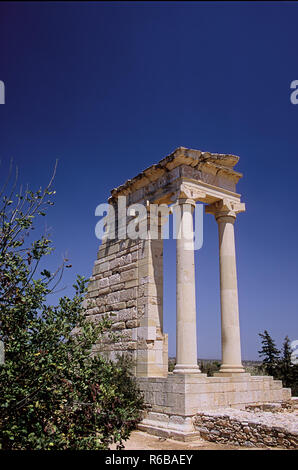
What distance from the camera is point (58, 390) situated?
571 centimetres

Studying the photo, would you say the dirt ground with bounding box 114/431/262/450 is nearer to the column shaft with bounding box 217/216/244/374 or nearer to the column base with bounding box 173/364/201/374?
the column base with bounding box 173/364/201/374

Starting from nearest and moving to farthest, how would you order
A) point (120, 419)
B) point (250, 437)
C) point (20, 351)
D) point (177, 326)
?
point (20, 351) → point (120, 419) → point (250, 437) → point (177, 326)

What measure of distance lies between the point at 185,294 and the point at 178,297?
22 cm

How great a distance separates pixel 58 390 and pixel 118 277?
7.97 meters

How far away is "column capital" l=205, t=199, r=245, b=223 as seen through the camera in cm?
1285

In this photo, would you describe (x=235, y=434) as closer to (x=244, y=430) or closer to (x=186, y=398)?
(x=244, y=430)

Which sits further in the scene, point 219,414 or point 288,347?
point 288,347

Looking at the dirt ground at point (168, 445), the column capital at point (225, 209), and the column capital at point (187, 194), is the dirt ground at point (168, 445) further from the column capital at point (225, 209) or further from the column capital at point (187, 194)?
the column capital at point (225, 209)

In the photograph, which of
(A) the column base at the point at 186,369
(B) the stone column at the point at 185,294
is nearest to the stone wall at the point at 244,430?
(A) the column base at the point at 186,369

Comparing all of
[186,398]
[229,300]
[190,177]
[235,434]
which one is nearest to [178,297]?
[229,300]

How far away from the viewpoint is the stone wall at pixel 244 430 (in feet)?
27.1

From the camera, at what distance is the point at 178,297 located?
37.4 feet

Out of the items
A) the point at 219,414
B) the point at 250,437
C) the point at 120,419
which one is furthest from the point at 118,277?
the point at 120,419
